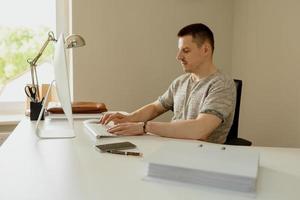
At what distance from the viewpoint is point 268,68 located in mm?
2670

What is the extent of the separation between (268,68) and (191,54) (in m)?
0.82

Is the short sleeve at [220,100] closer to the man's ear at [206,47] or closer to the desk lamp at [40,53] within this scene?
the man's ear at [206,47]

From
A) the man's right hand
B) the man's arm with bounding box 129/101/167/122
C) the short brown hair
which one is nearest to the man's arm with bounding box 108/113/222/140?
the man's right hand

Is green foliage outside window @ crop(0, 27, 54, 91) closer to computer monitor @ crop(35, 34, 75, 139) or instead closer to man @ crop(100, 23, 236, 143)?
man @ crop(100, 23, 236, 143)

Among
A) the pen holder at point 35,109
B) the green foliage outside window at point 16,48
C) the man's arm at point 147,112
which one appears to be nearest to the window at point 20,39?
the green foliage outside window at point 16,48

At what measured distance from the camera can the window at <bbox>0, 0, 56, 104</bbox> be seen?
3018mm

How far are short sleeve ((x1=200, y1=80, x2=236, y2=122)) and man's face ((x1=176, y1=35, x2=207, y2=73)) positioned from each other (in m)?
0.18

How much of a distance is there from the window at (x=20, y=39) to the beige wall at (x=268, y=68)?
151 centimetres

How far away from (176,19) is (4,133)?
5.12 ft

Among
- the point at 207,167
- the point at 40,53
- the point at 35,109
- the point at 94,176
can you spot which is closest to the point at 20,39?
the point at 40,53

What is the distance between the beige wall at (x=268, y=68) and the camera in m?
2.42

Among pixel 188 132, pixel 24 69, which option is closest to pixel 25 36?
pixel 24 69

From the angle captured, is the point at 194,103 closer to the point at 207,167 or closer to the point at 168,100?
the point at 168,100

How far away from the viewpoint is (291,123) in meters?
2.45
